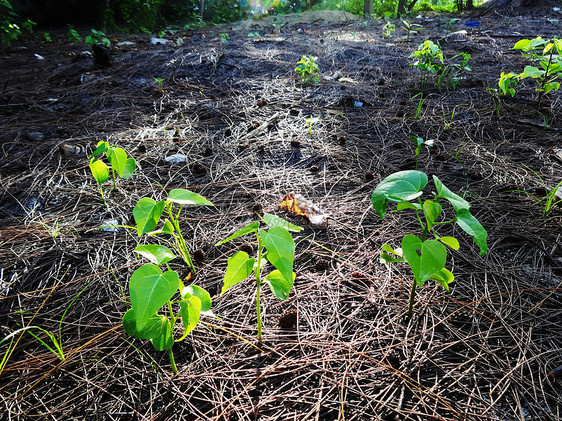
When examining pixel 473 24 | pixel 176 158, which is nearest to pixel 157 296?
pixel 176 158

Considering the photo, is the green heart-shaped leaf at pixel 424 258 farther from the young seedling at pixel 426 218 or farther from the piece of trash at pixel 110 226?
the piece of trash at pixel 110 226

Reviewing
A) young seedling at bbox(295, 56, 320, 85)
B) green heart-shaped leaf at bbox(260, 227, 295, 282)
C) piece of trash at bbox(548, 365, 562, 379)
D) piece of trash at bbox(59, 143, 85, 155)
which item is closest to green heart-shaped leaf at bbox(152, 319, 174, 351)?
green heart-shaped leaf at bbox(260, 227, 295, 282)

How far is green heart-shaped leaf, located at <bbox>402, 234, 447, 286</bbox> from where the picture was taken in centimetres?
90

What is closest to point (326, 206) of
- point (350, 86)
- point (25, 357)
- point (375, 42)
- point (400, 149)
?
point (400, 149)

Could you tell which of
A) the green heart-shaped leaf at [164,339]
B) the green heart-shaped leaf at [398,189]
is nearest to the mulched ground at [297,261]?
the green heart-shaped leaf at [164,339]

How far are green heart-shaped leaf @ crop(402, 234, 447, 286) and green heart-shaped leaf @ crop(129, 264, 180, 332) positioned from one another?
671 millimetres

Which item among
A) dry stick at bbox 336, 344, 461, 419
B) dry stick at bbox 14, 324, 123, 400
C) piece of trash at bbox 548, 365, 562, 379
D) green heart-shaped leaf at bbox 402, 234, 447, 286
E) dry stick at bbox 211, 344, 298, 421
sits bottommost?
piece of trash at bbox 548, 365, 562, 379

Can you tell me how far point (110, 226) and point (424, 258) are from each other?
1.48 m

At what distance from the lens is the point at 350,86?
11.7ft

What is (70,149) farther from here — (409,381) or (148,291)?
(409,381)

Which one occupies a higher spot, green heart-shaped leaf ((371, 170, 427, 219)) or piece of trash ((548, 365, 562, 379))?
green heart-shaped leaf ((371, 170, 427, 219))

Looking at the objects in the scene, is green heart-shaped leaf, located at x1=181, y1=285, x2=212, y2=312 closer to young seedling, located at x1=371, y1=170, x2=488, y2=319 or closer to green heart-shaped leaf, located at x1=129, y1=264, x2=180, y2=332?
A: green heart-shaped leaf, located at x1=129, y1=264, x2=180, y2=332

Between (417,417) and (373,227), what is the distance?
918 mm

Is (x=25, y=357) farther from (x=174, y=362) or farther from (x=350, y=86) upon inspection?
(x=350, y=86)
